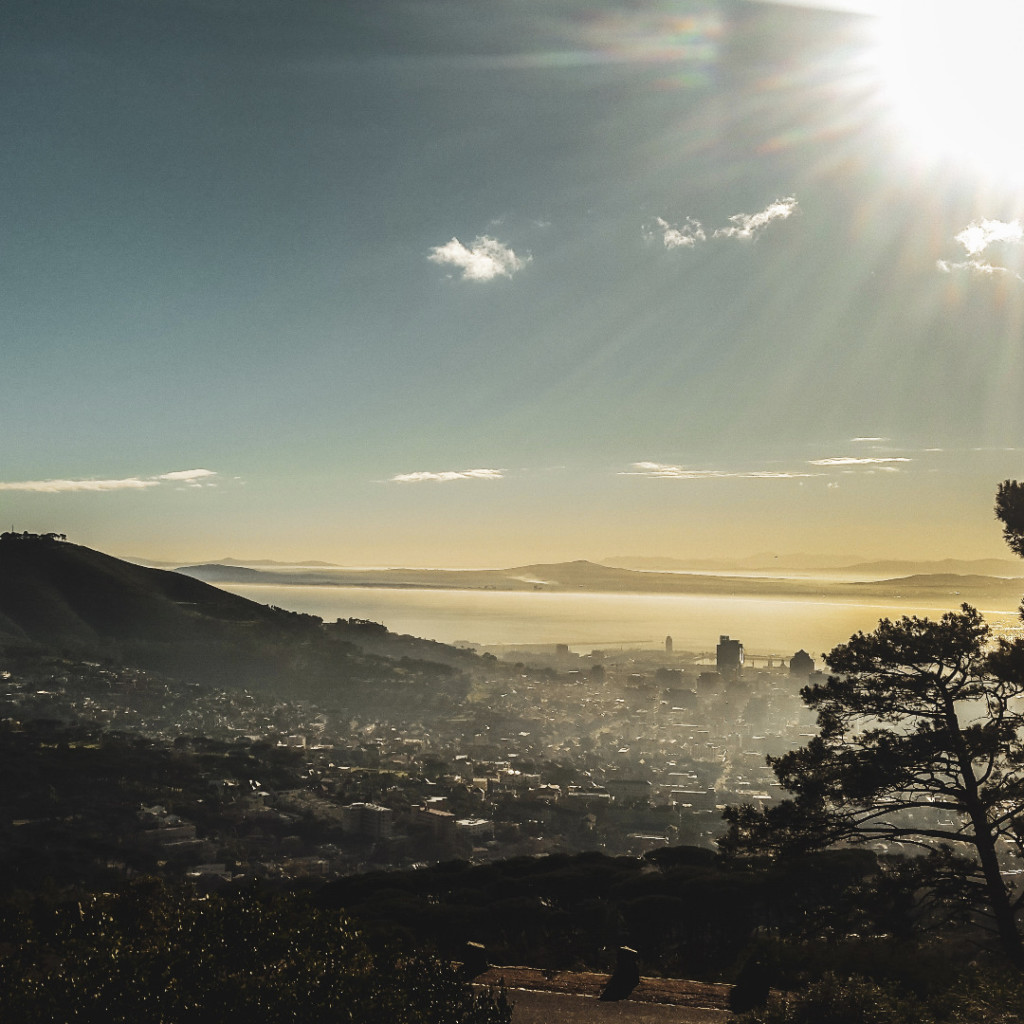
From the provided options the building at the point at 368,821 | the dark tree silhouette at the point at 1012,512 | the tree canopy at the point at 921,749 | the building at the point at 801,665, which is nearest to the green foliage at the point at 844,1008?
the tree canopy at the point at 921,749

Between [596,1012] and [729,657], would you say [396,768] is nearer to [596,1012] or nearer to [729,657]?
[596,1012]

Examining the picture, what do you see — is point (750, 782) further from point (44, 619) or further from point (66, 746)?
point (44, 619)

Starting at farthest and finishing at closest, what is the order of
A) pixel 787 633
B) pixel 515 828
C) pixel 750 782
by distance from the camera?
pixel 787 633
pixel 750 782
pixel 515 828

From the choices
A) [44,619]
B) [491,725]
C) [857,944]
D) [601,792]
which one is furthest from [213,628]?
[857,944]

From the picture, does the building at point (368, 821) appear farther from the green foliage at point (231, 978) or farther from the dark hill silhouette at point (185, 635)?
the dark hill silhouette at point (185, 635)

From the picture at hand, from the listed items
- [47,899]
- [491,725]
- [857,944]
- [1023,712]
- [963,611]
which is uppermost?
[963,611]
